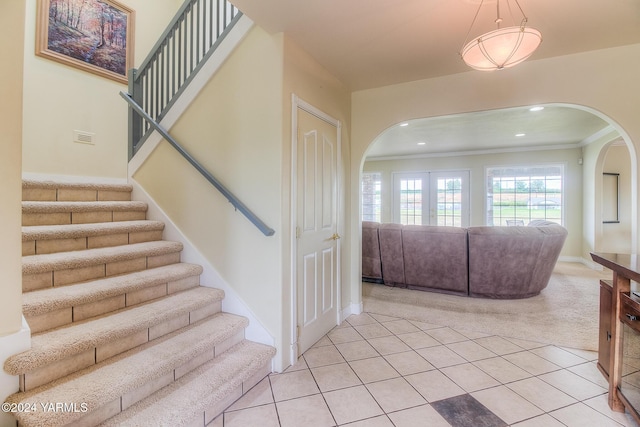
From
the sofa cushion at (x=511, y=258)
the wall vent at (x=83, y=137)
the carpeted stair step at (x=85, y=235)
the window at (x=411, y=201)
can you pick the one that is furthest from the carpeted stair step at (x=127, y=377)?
the window at (x=411, y=201)

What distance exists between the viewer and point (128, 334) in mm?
1723

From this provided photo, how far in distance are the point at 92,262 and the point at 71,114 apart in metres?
2.09

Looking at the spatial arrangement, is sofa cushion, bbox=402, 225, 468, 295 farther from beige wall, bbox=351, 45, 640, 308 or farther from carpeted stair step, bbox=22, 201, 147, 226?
carpeted stair step, bbox=22, 201, 147, 226

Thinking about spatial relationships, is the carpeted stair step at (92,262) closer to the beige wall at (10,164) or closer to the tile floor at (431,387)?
the beige wall at (10,164)

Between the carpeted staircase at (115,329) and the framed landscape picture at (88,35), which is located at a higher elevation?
the framed landscape picture at (88,35)

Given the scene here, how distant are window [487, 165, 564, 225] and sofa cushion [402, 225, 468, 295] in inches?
143

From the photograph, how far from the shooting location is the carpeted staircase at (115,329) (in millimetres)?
1380

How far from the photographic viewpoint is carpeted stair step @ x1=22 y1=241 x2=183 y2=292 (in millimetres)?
1794

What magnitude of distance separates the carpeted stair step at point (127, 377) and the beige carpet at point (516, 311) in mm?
2052

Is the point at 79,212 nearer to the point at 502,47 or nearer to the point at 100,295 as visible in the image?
the point at 100,295

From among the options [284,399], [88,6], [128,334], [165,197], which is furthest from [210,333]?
[88,6]

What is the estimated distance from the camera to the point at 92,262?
2035 millimetres

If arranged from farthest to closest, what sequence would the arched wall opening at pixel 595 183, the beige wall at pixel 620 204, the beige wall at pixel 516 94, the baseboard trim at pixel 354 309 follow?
the beige wall at pixel 620 204 → the arched wall opening at pixel 595 183 → the baseboard trim at pixel 354 309 → the beige wall at pixel 516 94

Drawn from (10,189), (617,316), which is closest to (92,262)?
(10,189)
